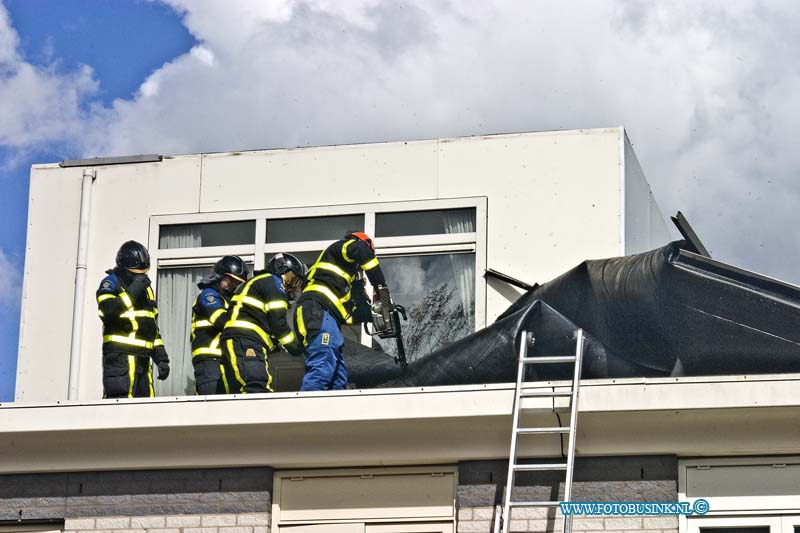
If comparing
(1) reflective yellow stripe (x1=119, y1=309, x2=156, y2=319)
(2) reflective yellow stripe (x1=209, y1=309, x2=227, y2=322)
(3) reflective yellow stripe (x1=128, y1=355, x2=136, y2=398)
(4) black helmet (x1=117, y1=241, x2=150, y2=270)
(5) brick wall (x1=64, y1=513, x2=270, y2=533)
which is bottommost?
(5) brick wall (x1=64, y1=513, x2=270, y2=533)

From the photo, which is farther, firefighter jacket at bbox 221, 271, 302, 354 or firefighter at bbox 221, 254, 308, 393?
firefighter jacket at bbox 221, 271, 302, 354

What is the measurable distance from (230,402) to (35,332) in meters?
3.53

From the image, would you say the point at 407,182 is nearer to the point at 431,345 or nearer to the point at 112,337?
the point at 431,345

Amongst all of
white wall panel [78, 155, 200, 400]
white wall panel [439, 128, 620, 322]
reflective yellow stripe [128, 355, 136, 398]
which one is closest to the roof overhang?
reflective yellow stripe [128, 355, 136, 398]

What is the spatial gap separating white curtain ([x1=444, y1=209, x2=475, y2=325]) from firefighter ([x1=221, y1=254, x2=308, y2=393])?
1643mm

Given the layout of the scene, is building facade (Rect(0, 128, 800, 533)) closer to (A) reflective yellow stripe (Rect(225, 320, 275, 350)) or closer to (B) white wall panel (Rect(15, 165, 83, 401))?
(B) white wall panel (Rect(15, 165, 83, 401))

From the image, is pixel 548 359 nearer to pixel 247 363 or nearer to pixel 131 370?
pixel 247 363

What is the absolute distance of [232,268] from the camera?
1252 cm

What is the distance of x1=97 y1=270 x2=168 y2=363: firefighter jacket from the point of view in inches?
473

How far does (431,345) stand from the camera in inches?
504

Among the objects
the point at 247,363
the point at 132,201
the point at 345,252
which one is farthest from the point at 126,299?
the point at 132,201

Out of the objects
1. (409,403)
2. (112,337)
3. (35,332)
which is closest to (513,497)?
(409,403)

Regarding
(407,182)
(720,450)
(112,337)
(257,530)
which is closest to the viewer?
(720,450)

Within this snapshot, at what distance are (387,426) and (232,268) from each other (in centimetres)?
277
